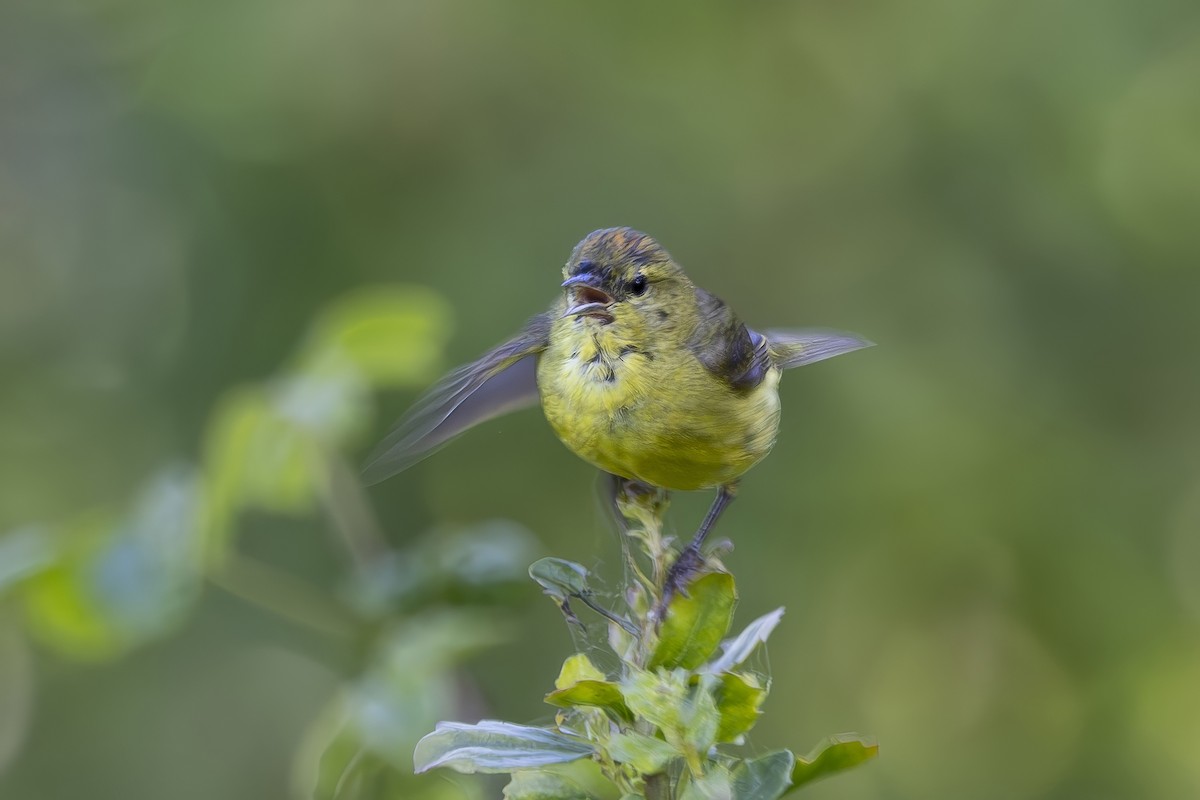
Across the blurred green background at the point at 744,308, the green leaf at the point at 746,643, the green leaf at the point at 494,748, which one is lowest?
the blurred green background at the point at 744,308

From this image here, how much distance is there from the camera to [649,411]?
2.71 meters

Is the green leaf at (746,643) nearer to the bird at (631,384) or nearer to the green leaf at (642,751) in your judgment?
the green leaf at (642,751)

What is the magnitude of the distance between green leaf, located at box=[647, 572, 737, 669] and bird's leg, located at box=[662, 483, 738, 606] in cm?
4

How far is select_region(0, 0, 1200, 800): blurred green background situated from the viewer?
18.2ft

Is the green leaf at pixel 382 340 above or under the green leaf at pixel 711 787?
under

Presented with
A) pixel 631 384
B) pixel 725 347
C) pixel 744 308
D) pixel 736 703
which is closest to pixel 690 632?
pixel 736 703

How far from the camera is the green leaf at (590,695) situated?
1.37 meters

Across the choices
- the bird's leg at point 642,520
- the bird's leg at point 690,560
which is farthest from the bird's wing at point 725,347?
the bird's leg at point 642,520

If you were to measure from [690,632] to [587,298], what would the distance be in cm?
167

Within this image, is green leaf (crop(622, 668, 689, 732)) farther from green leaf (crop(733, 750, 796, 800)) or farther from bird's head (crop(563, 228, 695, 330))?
bird's head (crop(563, 228, 695, 330))

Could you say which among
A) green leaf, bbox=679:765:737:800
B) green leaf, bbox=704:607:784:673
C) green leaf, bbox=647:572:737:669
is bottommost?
green leaf, bbox=704:607:784:673

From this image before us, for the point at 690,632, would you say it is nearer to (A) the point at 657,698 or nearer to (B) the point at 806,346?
(A) the point at 657,698

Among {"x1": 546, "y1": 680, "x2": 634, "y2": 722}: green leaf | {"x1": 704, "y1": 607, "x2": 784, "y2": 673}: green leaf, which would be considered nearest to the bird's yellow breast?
{"x1": 704, "y1": 607, "x2": 784, "y2": 673}: green leaf

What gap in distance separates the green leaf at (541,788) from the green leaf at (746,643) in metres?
0.22
